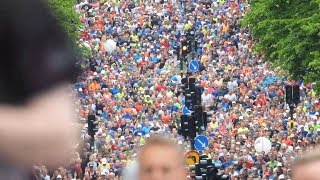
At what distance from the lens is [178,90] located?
179 ft

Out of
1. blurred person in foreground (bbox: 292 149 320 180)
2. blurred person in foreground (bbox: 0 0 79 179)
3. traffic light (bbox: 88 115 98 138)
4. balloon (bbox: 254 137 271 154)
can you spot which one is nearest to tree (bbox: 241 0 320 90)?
balloon (bbox: 254 137 271 154)

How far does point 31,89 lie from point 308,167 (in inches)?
78.5

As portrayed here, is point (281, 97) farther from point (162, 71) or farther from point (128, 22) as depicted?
point (128, 22)

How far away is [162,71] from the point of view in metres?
60.6

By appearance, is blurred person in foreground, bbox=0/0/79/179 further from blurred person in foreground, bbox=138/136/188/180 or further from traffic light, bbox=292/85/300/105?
traffic light, bbox=292/85/300/105

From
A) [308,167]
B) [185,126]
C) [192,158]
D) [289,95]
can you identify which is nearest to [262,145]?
[289,95]

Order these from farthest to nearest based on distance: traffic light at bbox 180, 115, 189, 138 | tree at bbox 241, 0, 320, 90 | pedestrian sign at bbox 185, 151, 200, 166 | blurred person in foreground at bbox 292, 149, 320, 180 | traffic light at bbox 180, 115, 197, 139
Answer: tree at bbox 241, 0, 320, 90, traffic light at bbox 180, 115, 189, 138, traffic light at bbox 180, 115, 197, 139, pedestrian sign at bbox 185, 151, 200, 166, blurred person in foreground at bbox 292, 149, 320, 180

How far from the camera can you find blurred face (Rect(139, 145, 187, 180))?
200 inches

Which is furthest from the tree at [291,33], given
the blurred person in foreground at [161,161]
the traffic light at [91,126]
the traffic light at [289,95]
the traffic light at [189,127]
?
the blurred person in foreground at [161,161]

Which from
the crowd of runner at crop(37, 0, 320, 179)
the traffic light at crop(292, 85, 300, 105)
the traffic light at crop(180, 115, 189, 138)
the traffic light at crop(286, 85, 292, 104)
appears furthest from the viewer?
the traffic light at crop(292, 85, 300, 105)

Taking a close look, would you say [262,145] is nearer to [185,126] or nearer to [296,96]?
[296,96]

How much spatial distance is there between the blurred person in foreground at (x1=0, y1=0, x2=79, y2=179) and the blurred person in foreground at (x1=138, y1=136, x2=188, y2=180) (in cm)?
207

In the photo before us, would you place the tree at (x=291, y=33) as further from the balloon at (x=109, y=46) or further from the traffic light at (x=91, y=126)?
the balloon at (x=109, y=46)

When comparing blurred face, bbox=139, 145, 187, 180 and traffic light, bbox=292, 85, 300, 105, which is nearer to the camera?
blurred face, bbox=139, 145, 187, 180
